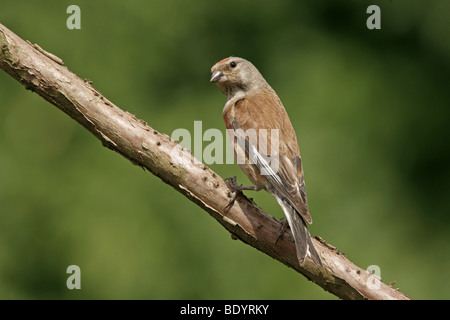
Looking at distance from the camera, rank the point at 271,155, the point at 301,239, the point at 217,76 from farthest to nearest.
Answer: the point at 217,76, the point at 271,155, the point at 301,239

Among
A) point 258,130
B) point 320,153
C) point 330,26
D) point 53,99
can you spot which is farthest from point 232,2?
point 53,99

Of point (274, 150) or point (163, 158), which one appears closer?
point (163, 158)

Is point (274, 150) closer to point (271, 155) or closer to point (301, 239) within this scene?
point (271, 155)

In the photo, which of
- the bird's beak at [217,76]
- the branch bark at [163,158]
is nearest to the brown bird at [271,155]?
the bird's beak at [217,76]

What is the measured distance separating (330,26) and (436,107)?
1.12m

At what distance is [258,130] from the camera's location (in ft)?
10.1

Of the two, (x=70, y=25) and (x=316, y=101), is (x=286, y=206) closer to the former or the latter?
(x=316, y=101)

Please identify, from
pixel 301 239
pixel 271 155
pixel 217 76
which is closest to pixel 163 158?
pixel 271 155

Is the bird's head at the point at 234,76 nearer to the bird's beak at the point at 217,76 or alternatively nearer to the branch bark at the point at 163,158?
the bird's beak at the point at 217,76

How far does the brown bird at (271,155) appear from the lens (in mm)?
2834

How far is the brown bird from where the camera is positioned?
2.83 metres

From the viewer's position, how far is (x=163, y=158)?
110 inches

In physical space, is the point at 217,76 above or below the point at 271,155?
above

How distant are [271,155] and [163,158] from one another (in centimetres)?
55
